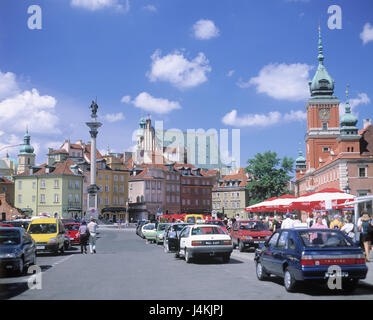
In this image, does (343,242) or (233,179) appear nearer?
(343,242)

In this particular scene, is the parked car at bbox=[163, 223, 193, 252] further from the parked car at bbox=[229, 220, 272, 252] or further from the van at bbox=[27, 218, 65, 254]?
the van at bbox=[27, 218, 65, 254]

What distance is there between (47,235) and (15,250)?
939 centimetres

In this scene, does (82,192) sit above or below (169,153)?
below

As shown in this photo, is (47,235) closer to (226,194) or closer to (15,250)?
(15,250)

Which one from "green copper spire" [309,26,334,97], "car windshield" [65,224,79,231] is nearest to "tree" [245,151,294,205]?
"green copper spire" [309,26,334,97]

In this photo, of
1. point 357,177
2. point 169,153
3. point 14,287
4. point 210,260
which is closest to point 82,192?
point 169,153

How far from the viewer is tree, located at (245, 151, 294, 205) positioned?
88.0 m

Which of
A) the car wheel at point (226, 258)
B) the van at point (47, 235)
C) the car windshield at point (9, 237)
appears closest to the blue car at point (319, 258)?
the car wheel at point (226, 258)

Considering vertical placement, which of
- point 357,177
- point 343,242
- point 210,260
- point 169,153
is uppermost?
point 169,153

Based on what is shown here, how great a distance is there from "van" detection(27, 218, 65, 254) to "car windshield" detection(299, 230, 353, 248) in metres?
15.8

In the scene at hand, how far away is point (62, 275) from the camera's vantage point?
15828mm
